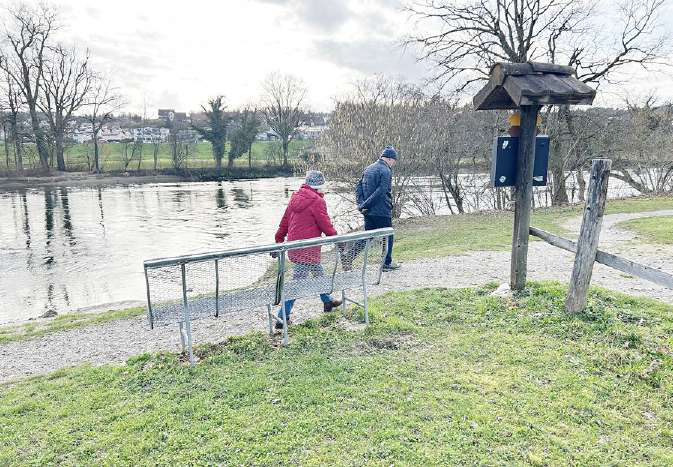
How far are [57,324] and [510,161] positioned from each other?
7037 mm

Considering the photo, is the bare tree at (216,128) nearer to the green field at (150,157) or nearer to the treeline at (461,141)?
the green field at (150,157)

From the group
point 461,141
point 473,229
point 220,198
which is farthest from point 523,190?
point 220,198

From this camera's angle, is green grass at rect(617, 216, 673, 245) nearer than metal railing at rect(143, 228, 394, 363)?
No

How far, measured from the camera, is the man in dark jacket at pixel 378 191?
7.80 m

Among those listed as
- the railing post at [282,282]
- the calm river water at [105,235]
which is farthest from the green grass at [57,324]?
the railing post at [282,282]

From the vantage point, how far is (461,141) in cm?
2008

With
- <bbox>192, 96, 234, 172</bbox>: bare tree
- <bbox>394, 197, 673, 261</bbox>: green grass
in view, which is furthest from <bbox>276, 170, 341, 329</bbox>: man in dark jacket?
<bbox>192, 96, 234, 172</bbox>: bare tree

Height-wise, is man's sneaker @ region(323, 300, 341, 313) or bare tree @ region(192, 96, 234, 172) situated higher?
bare tree @ region(192, 96, 234, 172)

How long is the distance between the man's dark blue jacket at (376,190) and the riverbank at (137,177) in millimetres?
40984

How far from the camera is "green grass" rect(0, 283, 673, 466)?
3137 mm

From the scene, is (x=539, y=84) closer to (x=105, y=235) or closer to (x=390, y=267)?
(x=390, y=267)

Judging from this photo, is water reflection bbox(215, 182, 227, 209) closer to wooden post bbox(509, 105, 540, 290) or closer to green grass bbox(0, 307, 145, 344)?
green grass bbox(0, 307, 145, 344)

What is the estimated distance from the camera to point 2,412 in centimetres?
401

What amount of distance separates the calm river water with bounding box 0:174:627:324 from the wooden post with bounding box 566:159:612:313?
27.0ft
